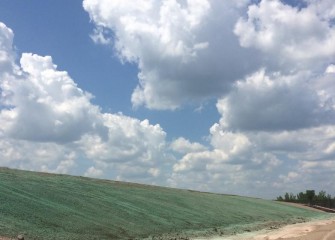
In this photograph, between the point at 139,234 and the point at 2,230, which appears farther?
the point at 139,234

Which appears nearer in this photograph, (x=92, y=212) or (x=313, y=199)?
(x=92, y=212)

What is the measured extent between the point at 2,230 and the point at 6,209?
514cm

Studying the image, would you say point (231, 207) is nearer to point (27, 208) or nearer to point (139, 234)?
point (139, 234)

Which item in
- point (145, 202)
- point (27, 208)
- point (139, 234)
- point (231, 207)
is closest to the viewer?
point (27, 208)

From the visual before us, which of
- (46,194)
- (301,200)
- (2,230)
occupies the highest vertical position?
(301,200)

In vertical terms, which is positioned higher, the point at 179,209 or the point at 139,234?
the point at 179,209

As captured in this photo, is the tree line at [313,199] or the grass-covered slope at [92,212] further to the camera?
the tree line at [313,199]

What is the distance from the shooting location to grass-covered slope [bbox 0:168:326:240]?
30869 mm

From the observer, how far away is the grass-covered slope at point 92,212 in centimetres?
3087

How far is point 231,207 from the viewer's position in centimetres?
6725

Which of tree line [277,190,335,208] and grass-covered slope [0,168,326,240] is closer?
grass-covered slope [0,168,326,240]

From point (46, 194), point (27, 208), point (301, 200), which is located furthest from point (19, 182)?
point (301, 200)

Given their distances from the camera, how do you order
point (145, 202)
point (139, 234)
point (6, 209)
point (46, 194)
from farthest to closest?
point (145, 202), point (46, 194), point (139, 234), point (6, 209)

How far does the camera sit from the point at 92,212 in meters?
38.8
